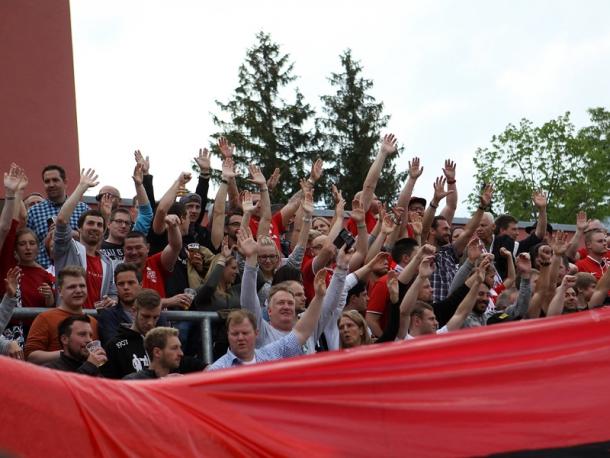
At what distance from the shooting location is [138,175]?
1270 centimetres

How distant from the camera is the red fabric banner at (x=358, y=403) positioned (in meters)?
5.25

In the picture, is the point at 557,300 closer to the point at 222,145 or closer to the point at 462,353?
the point at 222,145

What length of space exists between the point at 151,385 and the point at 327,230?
771 centimetres

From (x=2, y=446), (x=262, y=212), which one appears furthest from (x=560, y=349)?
(x=262, y=212)

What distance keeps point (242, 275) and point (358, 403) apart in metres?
4.98

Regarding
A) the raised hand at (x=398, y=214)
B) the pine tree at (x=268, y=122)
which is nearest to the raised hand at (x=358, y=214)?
the raised hand at (x=398, y=214)

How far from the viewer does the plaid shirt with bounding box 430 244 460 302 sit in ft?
41.3

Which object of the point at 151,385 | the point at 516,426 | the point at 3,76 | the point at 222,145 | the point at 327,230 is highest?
the point at 3,76

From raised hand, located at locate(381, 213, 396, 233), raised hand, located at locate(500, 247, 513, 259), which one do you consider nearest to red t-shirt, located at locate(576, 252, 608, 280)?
raised hand, located at locate(500, 247, 513, 259)

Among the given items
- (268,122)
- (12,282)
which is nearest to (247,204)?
(12,282)

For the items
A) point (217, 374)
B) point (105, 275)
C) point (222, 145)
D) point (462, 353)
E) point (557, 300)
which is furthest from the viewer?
point (222, 145)

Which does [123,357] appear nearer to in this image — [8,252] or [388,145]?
[8,252]

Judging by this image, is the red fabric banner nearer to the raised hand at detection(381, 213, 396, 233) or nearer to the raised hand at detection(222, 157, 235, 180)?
the raised hand at detection(381, 213, 396, 233)

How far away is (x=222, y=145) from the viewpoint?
13203 millimetres
